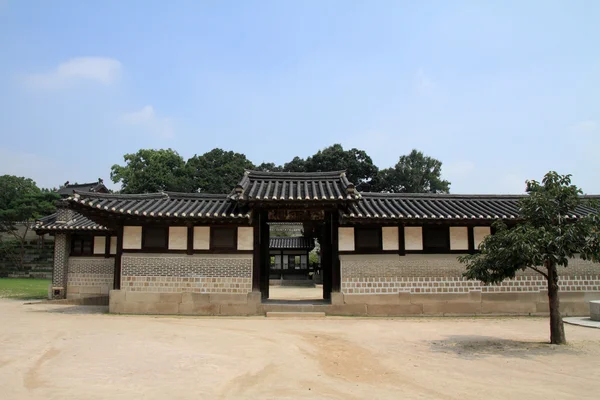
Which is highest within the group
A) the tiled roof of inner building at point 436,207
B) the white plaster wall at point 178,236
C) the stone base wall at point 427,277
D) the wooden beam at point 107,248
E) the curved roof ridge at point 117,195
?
the curved roof ridge at point 117,195

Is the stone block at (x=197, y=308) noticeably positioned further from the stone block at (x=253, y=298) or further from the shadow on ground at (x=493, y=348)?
the shadow on ground at (x=493, y=348)

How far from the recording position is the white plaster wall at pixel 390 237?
16188 mm

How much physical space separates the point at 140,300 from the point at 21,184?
46.0 metres

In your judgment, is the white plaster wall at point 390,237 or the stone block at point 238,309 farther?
the white plaster wall at point 390,237

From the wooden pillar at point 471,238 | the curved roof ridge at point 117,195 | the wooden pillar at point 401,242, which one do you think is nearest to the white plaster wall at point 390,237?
the wooden pillar at point 401,242

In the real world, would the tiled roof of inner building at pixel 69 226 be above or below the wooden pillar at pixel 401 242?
above

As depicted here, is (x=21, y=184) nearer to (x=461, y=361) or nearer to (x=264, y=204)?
(x=264, y=204)

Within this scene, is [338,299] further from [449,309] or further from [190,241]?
[190,241]

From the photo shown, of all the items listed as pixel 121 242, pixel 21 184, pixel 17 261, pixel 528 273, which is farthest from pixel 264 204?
pixel 21 184

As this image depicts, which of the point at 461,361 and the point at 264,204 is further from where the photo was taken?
the point at 264,204

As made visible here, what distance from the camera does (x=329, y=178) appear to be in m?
18.0

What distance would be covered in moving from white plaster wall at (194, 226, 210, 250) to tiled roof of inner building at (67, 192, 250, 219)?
67 centimetres

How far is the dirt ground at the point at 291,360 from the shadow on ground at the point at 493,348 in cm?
2

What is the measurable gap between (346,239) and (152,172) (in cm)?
4058
